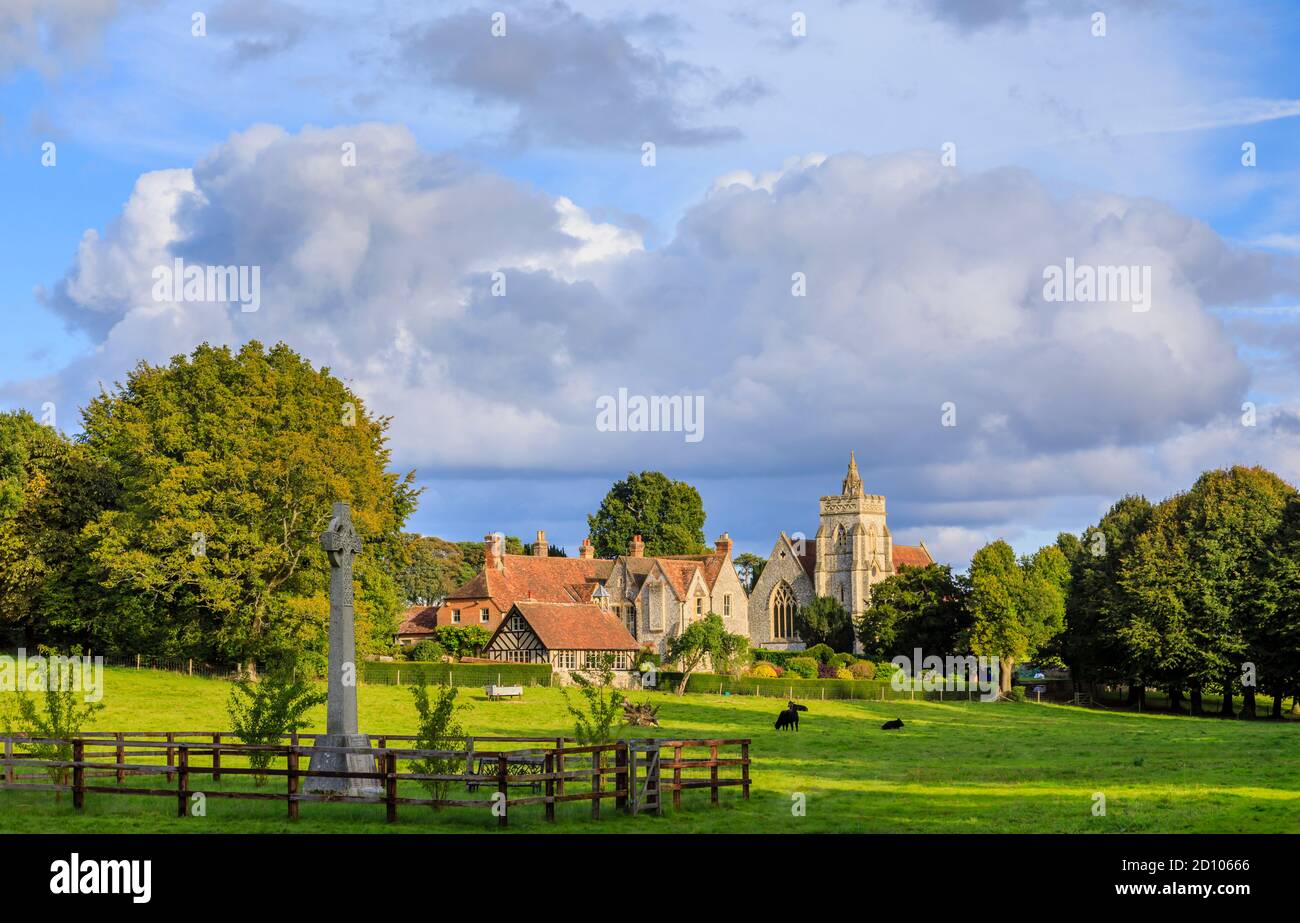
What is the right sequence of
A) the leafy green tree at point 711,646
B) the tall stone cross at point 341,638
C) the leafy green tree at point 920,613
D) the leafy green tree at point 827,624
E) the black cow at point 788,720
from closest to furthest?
1. the tall stone cross at point 341,638
2. the black cow at point 788,720
3. the leafy green tree at point 711,646
4. the leafy green tree at point 920,613
5. the leafy green tree at point 827,624

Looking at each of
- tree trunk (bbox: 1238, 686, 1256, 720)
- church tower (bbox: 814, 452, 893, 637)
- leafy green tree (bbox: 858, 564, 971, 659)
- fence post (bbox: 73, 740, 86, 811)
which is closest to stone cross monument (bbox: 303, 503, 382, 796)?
fence post (bbox: 73, 740, 86, 811)

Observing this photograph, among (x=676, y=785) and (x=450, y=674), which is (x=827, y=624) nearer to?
(x=450, y=674)

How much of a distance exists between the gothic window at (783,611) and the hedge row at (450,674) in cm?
4691

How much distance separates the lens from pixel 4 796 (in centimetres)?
2781

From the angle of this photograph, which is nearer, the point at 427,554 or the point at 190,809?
the point at 190,809

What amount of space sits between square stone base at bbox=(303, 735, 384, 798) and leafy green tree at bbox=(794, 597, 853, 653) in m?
89.9

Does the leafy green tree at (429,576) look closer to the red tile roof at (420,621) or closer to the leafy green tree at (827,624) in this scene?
the red tile roof at (420,621)

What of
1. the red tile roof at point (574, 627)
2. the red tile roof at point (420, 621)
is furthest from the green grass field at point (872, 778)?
the red tile roof at point (420, 621)

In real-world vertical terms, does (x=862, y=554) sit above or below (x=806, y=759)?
above

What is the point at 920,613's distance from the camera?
9731cm

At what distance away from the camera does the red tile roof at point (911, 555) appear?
128 m
